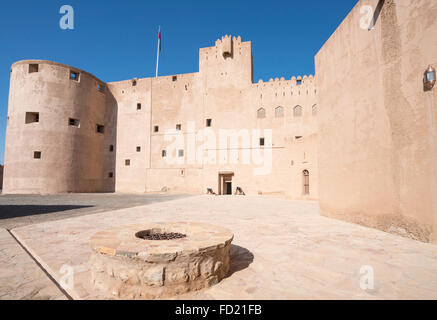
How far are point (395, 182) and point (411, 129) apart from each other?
1094mm

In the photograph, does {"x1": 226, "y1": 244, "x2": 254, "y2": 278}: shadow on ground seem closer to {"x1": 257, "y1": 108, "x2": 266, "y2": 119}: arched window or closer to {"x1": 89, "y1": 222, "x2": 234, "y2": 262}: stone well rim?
{"x1": 89, "y1": 222, "x2": 234, "y2": 262}: stone well rim

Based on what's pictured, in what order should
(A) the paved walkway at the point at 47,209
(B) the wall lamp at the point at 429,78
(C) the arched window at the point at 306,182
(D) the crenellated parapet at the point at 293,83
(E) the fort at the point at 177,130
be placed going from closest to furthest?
(B) the wall lamp at the point at 429,78 → (A) the paved walkway at the point at 47,209 → (C) the arched window at the point at 306,182 → (E) the fort at the point at 177,130 → (D) the crenellated parapet at the point at 293,83

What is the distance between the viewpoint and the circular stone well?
231cm

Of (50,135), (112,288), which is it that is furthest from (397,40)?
(50,135)

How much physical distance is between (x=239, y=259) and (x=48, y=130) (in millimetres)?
25097

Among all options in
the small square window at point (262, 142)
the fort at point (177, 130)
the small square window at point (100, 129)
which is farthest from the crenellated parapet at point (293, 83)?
the small square window at point (100, 129)

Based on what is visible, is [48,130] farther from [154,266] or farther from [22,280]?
[154,266]

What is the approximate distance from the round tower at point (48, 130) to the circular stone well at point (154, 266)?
2409 cm

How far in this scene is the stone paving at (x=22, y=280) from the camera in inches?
91.0

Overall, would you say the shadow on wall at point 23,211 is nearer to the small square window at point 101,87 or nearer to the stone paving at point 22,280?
the stone paving at point 22,280

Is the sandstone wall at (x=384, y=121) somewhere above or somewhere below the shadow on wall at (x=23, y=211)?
above

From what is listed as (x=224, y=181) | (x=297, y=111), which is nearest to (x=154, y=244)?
(x=297, y=111)

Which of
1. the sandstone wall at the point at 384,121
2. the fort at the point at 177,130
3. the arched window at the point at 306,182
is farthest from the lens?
the fort at the point at 177,130
